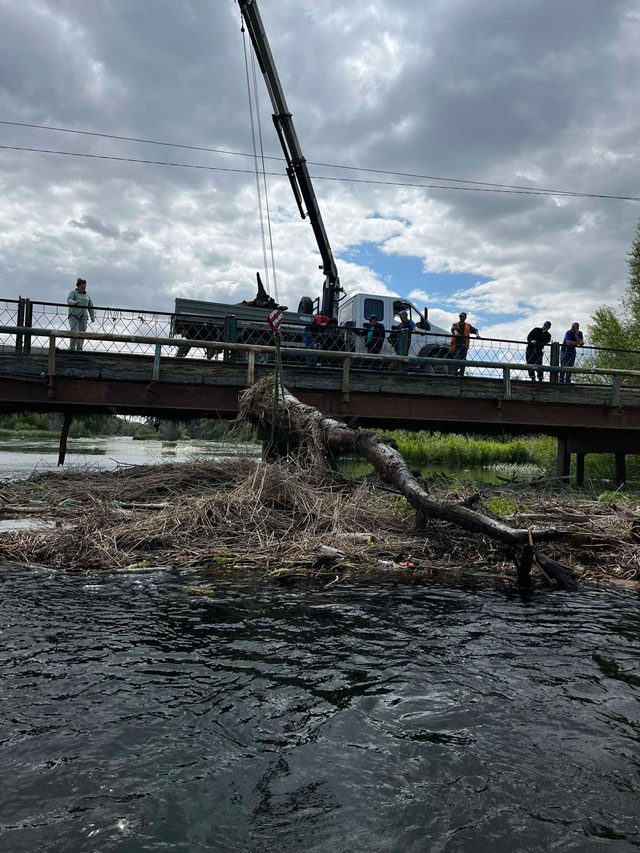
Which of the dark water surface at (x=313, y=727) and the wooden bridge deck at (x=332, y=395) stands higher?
the wooden bridge deck at (x=332, y=395)

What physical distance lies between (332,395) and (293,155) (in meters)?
7.50

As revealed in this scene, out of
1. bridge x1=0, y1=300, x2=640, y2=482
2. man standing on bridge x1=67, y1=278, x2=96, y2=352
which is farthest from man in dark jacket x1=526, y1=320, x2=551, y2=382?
man standing on bridge x1=67, y1=278, x2=96, y2=352

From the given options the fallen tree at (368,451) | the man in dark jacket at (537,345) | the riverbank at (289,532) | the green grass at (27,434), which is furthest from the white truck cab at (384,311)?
the green grass at (27,434)

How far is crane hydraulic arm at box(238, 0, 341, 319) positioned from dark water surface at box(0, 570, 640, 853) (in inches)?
542

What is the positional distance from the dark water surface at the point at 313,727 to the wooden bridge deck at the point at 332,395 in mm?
7283

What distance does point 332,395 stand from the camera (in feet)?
42.5

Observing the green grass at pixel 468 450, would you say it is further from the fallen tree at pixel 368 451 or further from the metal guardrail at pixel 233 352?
the fallen tree at pixel 368 451

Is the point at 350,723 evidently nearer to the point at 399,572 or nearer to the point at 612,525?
the point at 399,572

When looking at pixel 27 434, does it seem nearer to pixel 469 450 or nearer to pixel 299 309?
pixel 469 450

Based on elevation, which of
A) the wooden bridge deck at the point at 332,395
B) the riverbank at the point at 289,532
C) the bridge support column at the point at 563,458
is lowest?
the riverbank at the point at 289,532

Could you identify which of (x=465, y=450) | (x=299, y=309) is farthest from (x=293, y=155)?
(x=465, y=450)

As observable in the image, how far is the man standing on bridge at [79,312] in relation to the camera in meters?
12.2

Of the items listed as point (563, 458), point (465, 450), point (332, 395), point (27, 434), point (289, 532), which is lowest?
point (27, 434)

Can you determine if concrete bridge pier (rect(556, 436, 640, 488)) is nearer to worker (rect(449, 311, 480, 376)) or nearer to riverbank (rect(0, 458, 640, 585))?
worker (rect(449, 311, 480, 376))
